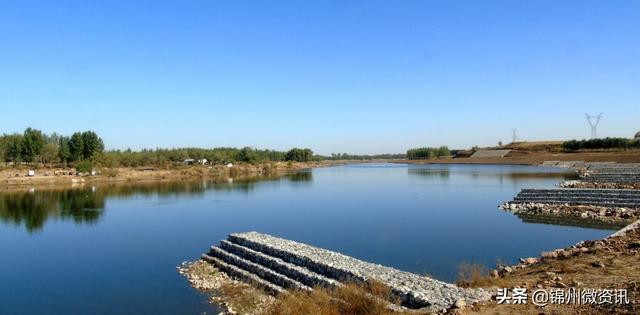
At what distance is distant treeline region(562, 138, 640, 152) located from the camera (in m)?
104

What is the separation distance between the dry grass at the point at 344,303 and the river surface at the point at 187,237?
A: 4.82m

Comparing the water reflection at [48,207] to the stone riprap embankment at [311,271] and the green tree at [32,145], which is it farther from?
the green tree at [32,145]

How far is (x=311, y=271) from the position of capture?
1461cm

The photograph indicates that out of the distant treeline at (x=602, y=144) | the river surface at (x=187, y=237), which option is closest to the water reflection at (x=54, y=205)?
the river surface at (x=187, y=237)

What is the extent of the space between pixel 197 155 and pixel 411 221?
98.1m

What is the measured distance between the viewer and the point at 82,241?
24688 mm

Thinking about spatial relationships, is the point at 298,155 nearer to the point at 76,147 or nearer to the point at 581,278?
the point at 76,147

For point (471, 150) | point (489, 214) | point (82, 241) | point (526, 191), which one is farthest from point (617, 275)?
point (471, 150)

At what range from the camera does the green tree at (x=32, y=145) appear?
84062 millimetres

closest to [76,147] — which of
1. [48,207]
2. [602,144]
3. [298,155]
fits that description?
[48,207]

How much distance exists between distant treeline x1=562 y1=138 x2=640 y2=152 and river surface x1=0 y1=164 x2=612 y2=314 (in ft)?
260

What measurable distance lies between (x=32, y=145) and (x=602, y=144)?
121 meters

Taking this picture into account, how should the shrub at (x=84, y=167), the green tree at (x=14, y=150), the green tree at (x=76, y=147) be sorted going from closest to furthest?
the shrub at (x=84, y=167) → the green tree at (x=14, y=150) → the green tree at (x=76, y=147)

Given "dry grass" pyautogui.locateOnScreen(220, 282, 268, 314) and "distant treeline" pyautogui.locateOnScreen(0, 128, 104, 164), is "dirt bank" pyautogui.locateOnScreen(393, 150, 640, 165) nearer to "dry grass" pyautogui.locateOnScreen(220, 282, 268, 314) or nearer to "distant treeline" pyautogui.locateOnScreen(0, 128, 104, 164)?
"dry grass" pyautogui.locateOnScreen(220, 282, 268, 314)
